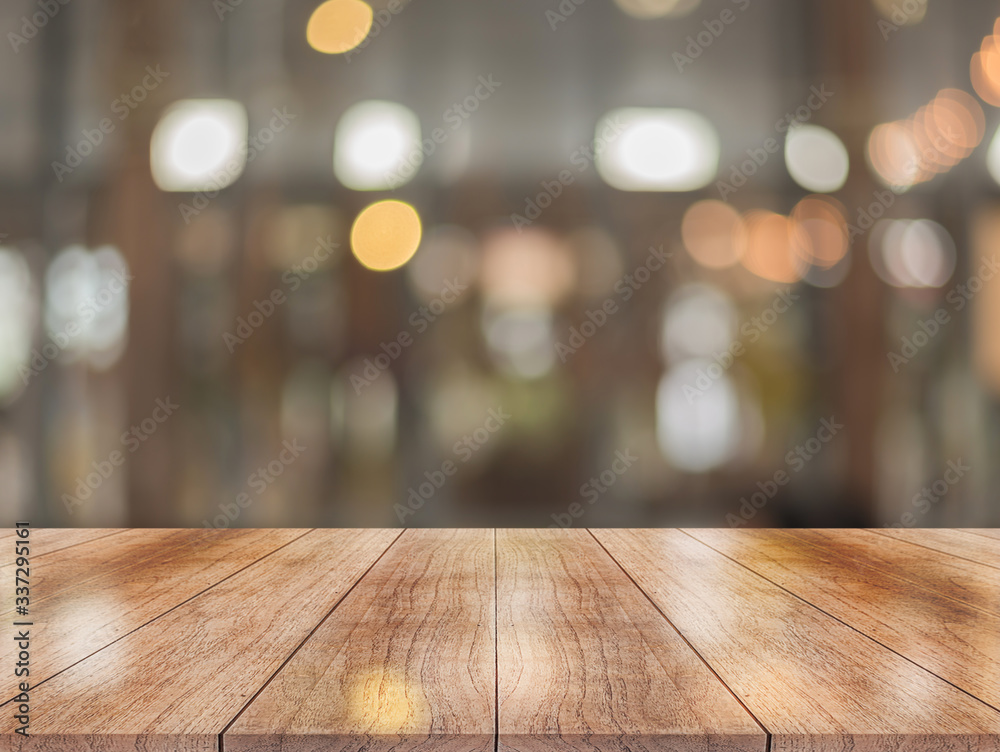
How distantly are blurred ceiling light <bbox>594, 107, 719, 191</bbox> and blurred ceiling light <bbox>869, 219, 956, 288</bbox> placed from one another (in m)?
0.40

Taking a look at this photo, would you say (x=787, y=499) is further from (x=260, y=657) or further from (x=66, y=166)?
(x=66, y=166)

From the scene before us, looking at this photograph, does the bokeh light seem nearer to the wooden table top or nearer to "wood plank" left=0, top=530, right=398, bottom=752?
the wooden table top

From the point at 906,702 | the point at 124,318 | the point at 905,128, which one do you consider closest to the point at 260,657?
the point at 906,702

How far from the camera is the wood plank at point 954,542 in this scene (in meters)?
1.28

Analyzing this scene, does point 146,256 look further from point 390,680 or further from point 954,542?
point 954,542

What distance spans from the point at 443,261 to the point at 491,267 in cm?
10

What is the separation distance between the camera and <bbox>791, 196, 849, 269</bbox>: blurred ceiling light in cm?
162

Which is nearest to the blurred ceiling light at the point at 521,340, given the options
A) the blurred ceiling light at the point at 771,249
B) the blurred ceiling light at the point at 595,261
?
the blurred ceiling light at the point at 595,261

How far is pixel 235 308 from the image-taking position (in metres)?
1.61

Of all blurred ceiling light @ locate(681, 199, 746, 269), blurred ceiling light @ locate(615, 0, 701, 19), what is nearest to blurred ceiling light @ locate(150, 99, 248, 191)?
blurred ceiling light @ locate(615, 0, 701, 19)

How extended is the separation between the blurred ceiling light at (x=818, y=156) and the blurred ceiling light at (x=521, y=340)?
2.11 ft

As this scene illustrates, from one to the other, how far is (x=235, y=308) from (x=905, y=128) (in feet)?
4.97

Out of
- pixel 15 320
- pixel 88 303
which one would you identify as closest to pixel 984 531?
pixel 88 303

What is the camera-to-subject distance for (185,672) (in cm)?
69
